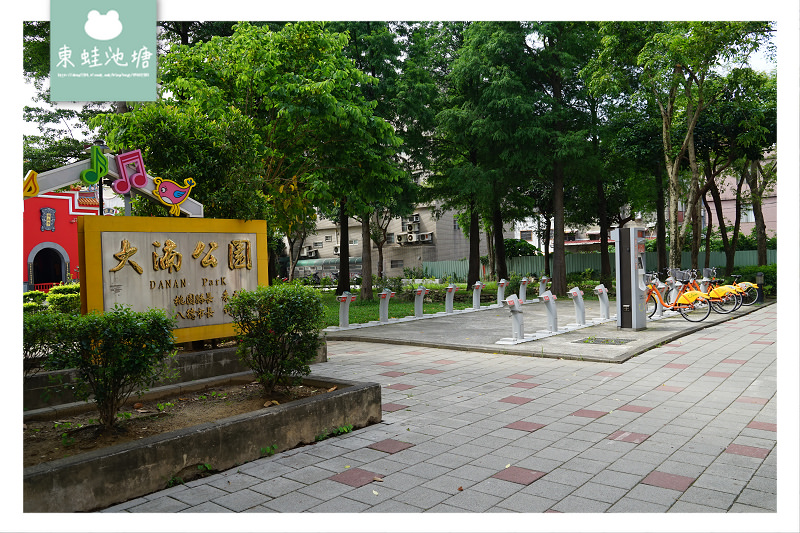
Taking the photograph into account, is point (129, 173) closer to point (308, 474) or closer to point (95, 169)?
point (95, 169)

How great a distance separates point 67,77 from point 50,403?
10.7ft

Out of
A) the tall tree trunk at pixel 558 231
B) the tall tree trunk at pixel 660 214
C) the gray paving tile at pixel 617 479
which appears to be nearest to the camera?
the gray paving tile at pixel 617 479

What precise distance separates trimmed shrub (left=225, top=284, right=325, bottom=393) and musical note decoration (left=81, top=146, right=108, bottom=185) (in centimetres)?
224

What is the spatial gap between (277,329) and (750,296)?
59.1ft

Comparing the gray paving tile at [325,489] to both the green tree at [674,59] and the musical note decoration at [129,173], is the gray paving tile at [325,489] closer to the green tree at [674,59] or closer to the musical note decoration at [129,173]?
the musical note decoration at [129,173]

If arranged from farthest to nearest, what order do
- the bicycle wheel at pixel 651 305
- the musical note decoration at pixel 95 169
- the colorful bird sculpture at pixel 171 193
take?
the bicycle wheel at pixel 651 305 → the colorful bird sculpture at pixel 171 193 → the musical note decoration at pixel 95 169

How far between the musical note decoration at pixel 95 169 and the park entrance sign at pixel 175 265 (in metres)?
0.53

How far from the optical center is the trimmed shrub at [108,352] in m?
4.18

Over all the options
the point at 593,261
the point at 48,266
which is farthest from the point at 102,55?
the point at 593,261

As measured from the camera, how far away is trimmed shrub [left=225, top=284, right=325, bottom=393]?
539 centimetres

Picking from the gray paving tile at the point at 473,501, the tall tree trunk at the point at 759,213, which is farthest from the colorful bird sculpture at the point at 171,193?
the tall tree trunk at the point at 759,213

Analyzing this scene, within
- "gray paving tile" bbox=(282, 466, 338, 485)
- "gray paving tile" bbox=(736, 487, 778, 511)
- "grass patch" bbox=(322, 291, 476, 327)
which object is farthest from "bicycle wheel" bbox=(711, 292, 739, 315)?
"gray paving tile" bbox=(282, 466, 338, 485)

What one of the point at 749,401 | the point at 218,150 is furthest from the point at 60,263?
the point at 749,401
